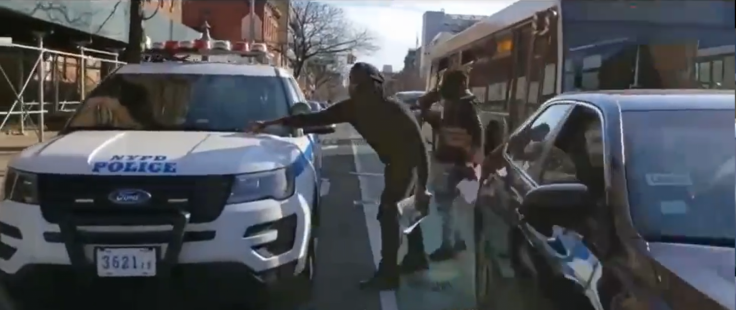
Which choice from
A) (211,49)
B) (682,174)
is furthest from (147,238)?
(211,49)

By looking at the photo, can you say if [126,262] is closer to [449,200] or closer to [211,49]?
[449,200]

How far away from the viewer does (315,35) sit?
56.5 meters

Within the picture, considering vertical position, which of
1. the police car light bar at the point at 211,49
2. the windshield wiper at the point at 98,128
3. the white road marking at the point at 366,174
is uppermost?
the police car light bar at the point at 211,49

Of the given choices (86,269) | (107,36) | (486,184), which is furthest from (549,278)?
(107,36)

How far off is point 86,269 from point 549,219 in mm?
2541

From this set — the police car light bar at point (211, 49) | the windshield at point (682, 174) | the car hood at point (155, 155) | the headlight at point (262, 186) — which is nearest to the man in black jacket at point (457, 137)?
the police car light bar at point (211, 49)

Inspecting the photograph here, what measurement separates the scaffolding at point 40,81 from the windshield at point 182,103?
863cm

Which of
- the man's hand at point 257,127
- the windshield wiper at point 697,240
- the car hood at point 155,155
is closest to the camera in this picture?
the windshield wiper at point 697,240

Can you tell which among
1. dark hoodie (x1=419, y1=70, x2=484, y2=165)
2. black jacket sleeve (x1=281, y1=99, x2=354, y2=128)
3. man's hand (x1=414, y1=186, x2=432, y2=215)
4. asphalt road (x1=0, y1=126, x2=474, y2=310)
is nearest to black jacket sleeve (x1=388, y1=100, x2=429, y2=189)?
man's hand (x1=414, y1=186, x2=432, y2=215)

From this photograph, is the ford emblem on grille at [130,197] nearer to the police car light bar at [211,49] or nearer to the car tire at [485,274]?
the car tire at [485,274]

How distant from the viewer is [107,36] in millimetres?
22500

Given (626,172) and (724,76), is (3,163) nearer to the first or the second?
(724,76)

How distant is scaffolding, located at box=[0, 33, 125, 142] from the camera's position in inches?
691

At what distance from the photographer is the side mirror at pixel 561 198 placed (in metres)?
3.47
